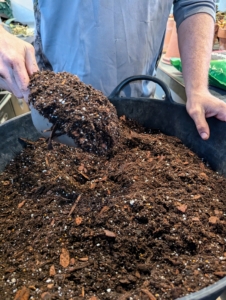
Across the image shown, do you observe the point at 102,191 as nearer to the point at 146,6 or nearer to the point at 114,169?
the point at 114,169

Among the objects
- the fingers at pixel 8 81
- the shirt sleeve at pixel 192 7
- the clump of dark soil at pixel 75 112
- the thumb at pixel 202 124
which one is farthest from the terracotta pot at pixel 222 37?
the fingers at pixel 8 81

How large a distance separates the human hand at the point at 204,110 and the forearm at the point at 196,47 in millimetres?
108

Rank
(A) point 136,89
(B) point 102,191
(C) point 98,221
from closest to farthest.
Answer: (C) point 98,221 → (B) point 102,191 → (A) point 136,89

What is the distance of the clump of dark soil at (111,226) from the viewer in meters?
0.52

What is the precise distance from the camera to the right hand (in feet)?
2.15

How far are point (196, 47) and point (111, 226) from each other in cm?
74

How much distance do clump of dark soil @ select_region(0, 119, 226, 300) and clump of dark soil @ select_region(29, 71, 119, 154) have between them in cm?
15

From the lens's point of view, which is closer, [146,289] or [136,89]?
[146,289]

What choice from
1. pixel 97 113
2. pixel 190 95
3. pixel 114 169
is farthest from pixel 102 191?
pixel 190 95

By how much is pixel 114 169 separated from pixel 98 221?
0.22 metres

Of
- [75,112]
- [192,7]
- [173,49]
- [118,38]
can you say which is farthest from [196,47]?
[173,49]

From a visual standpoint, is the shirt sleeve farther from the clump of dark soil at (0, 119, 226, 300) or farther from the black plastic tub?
the clump of dark soil at (0, 119, 226, 300)

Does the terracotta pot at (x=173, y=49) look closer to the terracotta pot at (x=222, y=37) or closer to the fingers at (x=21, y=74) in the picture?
the terracotta pot at (x=222, y=37)

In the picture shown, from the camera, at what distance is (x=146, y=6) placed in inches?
36.6
